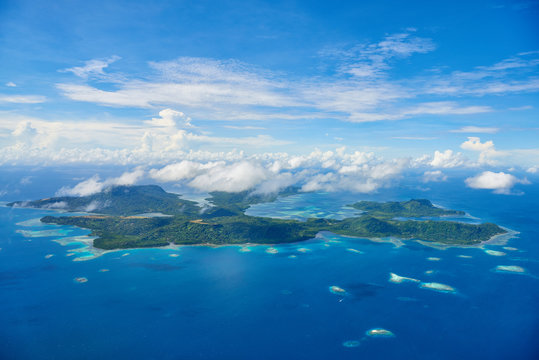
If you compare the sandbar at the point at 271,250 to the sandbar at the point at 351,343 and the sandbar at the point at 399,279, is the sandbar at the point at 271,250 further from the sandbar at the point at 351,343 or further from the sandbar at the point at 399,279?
the sandbar at the point at 351,343

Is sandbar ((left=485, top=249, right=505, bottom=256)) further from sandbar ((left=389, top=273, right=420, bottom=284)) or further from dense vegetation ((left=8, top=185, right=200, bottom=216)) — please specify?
dense vegetation ((left=8, top=185, right=200, bottom=216))

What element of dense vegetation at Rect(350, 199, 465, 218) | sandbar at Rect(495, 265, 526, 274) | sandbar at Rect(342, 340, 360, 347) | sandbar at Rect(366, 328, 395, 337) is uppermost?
dense vegetation at Rect(350, 199, 465, 218)

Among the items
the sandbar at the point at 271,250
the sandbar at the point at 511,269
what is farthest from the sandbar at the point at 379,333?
the sandbar at the point at 511,269

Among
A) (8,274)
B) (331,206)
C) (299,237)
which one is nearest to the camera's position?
(8,274)

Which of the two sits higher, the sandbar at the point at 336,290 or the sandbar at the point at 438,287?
the sandbar at the point at 438,287

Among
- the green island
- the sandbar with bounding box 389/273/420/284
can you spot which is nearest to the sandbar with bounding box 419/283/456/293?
the sandbar with bounding box 389/273/420/284

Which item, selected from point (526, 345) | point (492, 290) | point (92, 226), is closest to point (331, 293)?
point (526, 345)

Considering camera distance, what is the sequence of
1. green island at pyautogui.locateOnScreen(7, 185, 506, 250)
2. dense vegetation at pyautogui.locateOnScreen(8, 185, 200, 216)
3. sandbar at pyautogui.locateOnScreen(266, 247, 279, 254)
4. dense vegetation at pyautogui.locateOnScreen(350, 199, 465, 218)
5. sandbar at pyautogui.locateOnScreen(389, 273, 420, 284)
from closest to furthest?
sandbar at pyautogui.locateOnScreen(389, 273, 420, 284)
sandbar at pyautogui.locateOnScreen(266, 247, 279, 254)
green island at pyautogui.locateOnScreen(7, 185, 506, 250)
dense vegetation at pyautogui.locateOnScreen(8, 185, 200, 216)
dense vegetation at pyautogui.locateOnScreen(350, 199, 465, 218)

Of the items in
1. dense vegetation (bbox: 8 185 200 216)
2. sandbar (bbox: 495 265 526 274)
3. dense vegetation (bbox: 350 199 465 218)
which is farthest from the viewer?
dense vegetation (bbox: 350 199 465 218)

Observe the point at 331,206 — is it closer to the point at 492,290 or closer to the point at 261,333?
the point at 492,290
